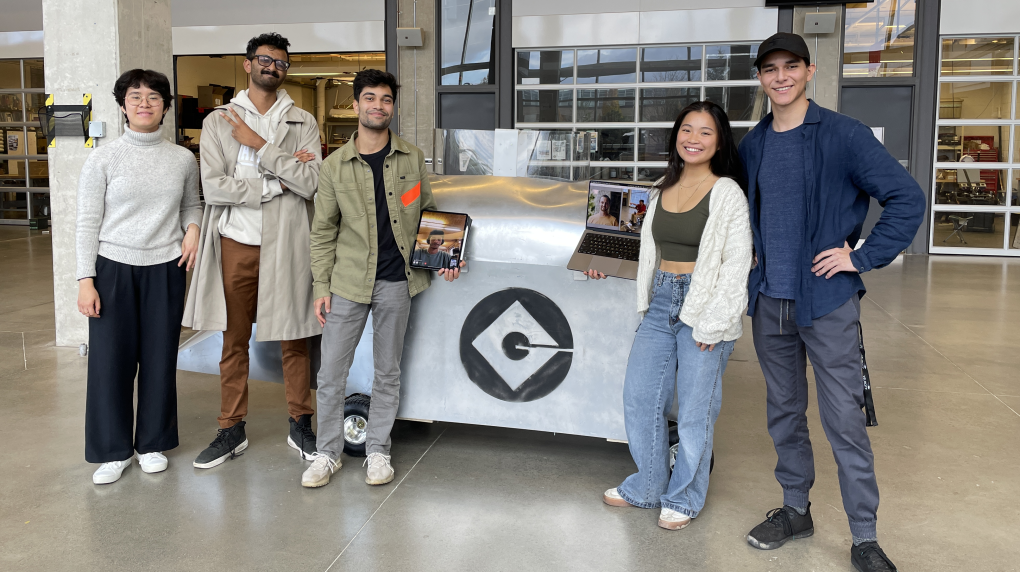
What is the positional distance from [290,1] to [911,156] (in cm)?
916

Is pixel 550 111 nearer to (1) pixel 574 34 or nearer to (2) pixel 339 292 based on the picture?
(1) pixel 574 34

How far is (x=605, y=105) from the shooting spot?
35.4ft

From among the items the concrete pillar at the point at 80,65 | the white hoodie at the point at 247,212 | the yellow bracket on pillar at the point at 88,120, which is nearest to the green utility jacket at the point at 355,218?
the white hoodie at the point at 247,212

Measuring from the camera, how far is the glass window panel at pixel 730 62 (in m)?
10.3

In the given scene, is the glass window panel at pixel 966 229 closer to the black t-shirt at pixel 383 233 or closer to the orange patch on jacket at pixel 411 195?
the orange patch on jacket at pixel 411 195

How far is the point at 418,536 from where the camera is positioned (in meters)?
2.71

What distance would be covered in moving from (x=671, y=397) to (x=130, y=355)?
2.18m

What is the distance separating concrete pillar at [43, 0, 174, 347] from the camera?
16.5 feet

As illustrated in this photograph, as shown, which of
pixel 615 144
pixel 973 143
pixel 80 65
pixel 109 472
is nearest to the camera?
pixel 109 472

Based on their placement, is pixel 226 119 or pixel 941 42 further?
pixel 941 42

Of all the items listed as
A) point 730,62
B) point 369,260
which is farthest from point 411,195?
point 730,62

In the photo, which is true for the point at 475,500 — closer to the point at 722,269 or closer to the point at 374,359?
the point at 374,359

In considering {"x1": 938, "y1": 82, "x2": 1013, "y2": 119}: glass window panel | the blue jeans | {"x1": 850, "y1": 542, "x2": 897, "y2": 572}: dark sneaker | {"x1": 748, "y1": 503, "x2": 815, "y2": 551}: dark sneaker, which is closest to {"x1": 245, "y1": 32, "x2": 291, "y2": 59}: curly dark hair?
the blue jeans

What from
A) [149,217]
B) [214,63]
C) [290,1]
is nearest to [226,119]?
[149,217]
